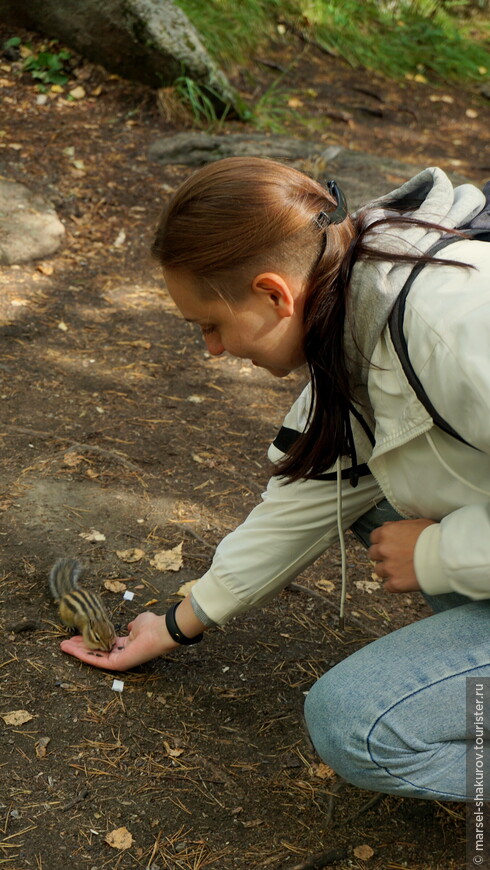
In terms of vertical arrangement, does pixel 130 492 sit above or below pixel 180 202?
below

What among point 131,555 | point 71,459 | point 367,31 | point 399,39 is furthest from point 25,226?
point 399,39

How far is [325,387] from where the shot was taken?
215 cm

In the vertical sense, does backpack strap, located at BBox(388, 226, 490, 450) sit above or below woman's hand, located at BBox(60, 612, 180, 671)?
above

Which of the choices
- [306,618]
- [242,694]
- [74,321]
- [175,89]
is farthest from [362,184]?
[242,694]

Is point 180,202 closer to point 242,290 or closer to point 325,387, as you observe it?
point 242,290

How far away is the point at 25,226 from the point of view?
570cm

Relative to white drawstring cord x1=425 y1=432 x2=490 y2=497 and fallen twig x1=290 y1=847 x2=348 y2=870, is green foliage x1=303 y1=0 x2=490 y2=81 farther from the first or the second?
fallen twig x1=290 y1=847 x2=348 y2=870

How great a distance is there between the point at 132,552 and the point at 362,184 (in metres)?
4.48

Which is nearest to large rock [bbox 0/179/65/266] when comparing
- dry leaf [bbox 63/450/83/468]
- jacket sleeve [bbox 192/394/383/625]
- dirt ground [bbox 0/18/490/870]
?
dirt ground [bbox 0/18/490/870]

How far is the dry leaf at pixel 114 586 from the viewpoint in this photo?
3084 mm

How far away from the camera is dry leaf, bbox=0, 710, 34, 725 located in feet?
8.23

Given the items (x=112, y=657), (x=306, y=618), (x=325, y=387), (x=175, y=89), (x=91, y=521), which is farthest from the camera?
(x=175, y=89)

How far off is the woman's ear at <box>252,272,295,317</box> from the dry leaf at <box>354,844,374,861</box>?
1441 millimetres

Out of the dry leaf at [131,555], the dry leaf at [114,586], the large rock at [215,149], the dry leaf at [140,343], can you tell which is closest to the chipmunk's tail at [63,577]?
the dry leaf at [114,586]
